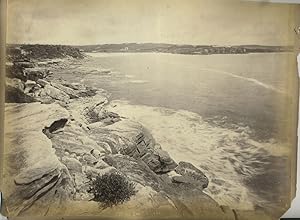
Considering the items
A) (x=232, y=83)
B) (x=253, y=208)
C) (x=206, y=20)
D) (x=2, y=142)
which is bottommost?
(x=253, y=208)

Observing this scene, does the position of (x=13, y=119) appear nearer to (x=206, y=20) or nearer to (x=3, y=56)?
(x=3, y=56)

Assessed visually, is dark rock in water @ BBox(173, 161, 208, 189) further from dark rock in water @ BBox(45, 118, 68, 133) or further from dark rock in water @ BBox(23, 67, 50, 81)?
dark rock in water @ BBox(23, 67, 50, 81)

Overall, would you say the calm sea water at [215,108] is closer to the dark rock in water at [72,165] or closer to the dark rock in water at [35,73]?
the dark rock in water at [35,73]

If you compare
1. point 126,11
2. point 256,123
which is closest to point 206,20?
point 126,11

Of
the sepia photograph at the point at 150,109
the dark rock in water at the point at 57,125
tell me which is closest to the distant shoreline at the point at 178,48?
the sepia photograph at the point at 150,109

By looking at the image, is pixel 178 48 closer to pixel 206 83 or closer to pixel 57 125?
pixel 206 83

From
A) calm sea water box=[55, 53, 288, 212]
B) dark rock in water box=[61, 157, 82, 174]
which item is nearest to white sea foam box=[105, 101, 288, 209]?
calm sea water box=[55, 53, 288, 212]

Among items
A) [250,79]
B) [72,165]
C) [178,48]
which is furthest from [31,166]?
[250,79]
